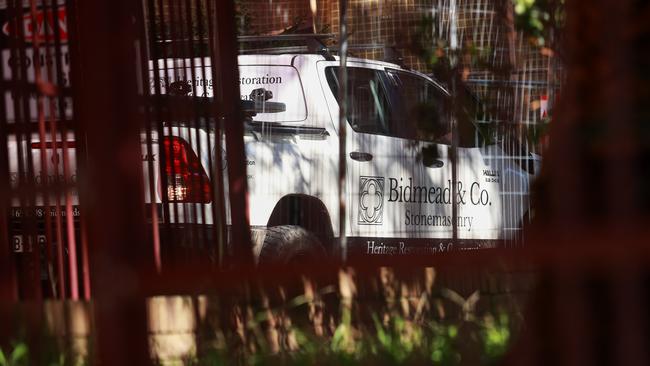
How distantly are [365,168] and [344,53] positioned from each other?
2.44 feet

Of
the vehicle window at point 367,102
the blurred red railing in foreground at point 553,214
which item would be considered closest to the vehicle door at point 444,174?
the vehicle window at point 367,102

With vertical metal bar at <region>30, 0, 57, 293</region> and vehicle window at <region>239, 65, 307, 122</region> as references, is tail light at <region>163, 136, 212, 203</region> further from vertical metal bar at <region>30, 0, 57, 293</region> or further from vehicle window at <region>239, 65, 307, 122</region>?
vehicle window at <region>239, 65, 307, 122</region>

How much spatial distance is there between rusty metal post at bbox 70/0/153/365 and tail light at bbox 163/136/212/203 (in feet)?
8.10

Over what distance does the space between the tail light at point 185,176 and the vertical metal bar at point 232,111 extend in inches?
6.0

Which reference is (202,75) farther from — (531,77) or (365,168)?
(531,77)

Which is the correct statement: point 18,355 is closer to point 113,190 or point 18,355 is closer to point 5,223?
point 113,190

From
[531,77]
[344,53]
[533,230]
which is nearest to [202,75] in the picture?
[344,53]

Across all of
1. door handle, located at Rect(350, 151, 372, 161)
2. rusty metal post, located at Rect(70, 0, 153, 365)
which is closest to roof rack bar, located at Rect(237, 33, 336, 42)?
door handle, located at Rect(350, 151, 372, 161)

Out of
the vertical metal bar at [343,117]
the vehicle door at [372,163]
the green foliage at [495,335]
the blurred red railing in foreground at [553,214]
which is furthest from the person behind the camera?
the vehicle door at [372,163]

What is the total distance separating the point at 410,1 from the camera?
392 cm

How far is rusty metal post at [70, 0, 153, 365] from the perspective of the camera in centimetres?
221

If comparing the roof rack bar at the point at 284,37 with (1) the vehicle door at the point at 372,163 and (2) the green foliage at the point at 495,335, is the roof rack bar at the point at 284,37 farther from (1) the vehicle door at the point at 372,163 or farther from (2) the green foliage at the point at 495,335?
(2) the green foliage at the point at 495,335

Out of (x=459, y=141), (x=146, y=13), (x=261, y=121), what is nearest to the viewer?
(x=459, y=141)

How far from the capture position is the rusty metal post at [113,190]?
221cm
